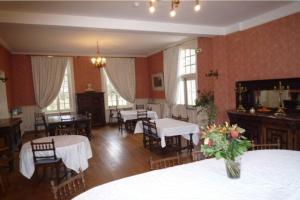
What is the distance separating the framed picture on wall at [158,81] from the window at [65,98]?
12.6 feet

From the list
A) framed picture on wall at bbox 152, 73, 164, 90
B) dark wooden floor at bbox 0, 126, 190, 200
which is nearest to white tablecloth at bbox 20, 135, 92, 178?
dark wooden floor at bbox 0, 126, 190, 200

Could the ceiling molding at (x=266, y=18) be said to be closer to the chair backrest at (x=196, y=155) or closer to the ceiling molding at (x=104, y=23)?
the ceiling molding at (x=104, y=23)

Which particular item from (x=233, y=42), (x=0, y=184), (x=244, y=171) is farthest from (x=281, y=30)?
(x=0, y=184)

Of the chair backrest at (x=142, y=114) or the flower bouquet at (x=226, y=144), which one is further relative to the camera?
the chair backrest at (x=142, y=114)

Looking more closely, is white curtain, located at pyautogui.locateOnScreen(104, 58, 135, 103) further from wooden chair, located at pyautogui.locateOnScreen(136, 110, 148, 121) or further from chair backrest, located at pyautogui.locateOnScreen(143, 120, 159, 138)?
chair backrest, located at pyautogui.locateOnScreen(143, 120, 159, 138)

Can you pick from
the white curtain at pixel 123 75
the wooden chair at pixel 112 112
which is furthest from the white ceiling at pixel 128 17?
the wooden chair at pixel 112 112

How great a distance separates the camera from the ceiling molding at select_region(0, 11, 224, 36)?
414cm

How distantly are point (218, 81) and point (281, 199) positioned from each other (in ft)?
16.5

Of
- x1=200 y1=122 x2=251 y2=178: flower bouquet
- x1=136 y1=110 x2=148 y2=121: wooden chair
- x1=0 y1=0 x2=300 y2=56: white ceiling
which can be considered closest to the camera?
x1=200 y1=122 x2=251 y2=178: flower bouquet

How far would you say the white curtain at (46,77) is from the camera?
9281 millimetres

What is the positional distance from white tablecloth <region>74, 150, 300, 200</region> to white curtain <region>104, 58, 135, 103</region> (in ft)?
28.6

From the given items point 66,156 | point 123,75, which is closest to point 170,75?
point 123,75

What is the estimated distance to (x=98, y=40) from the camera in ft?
24.0

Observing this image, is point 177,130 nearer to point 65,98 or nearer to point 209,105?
point 209,105
